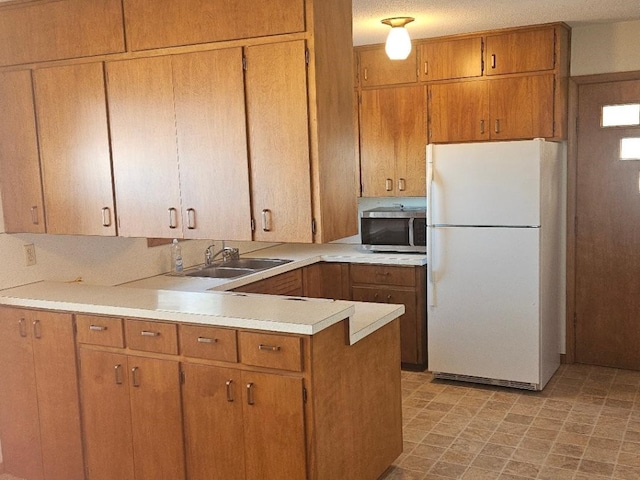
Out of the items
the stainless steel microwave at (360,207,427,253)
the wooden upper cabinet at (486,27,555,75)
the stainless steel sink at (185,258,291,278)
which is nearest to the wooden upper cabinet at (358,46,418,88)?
the wooden upper cabinet at (486,27,555,75)

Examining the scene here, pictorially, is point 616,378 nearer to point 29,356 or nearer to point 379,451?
point 379,451

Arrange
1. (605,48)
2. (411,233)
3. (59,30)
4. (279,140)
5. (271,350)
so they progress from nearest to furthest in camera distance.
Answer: (271,350)
(279,140)
(59,30)
(605,48)
(411,233)

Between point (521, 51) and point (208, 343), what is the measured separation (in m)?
3.05

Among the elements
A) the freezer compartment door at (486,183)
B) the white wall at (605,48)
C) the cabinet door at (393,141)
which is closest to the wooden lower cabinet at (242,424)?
the freezer compartment door at (486,183)

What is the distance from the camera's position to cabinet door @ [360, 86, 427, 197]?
4898 mm

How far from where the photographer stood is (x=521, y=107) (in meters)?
4.55

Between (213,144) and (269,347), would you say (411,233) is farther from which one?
(269,347)

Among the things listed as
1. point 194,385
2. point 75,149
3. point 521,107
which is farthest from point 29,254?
point 521,107

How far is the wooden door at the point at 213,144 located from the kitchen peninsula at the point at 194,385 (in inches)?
15.3

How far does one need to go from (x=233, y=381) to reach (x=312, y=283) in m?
2.28

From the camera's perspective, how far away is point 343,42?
9.24ft

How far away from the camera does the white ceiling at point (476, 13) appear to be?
371cm

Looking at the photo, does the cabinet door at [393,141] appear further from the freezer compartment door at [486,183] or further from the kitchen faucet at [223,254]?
the kitchen faucet at [223,254]

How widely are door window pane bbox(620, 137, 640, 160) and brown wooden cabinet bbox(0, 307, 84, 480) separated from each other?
3.78 m
